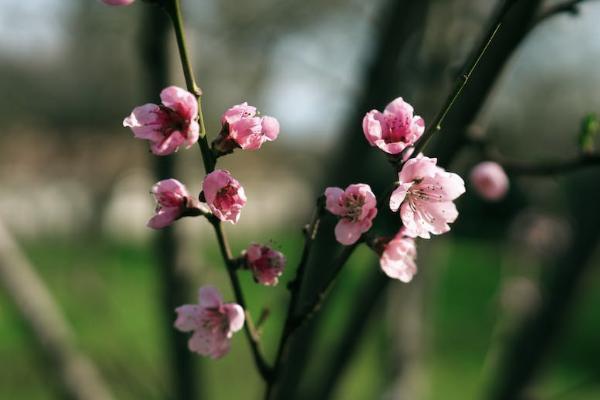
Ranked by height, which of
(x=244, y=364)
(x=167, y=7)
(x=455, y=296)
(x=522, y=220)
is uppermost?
(x=167, y=7)

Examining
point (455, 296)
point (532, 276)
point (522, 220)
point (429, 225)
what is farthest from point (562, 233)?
point (455, 296)

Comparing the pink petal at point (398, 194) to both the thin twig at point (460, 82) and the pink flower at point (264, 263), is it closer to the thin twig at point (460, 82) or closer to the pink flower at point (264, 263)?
the thin twig at point (460, 82)

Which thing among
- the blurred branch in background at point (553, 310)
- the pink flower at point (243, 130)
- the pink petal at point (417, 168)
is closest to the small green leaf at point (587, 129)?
the pink petal at point (417, 168)

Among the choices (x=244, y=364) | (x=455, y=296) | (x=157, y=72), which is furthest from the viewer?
(x=455, y=296)

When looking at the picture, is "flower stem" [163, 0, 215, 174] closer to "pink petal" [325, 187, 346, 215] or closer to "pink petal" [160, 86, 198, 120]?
"pink petal" [160, 86, 198, 120]

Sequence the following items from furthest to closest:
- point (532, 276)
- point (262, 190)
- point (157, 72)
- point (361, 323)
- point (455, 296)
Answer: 1. point (262, 190)
2. point (455, 296)
3. point (532, 276)
4. point (157, 72)
5. point (361, 323)

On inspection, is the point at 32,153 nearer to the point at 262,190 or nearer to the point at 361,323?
the point at 262,190

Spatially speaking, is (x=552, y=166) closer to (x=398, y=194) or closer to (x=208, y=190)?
(x=398, y=194)

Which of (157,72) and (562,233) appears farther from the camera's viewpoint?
(562,233)
